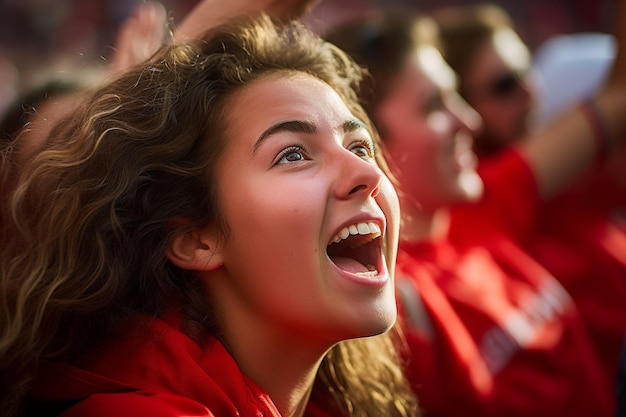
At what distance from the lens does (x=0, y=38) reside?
8.70 meters

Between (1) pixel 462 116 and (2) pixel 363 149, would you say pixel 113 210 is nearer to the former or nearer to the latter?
(2) pixel 363 149

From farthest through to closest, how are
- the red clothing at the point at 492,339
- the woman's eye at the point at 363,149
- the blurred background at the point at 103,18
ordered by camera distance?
the blurred background at the point at 103,18 < the red clothing at the point at 492,339 < the woman's eye at the point at 363,149

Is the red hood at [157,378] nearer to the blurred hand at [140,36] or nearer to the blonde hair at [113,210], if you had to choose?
the blonde hair at [113,210]

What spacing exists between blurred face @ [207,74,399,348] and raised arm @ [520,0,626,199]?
1571 millimetres

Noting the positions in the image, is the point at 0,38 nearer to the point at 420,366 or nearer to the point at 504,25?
the point at 504,25

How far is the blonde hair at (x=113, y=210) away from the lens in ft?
5.30

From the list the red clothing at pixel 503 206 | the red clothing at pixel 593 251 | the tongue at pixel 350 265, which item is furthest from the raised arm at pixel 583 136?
the tongue at pixel 350 265

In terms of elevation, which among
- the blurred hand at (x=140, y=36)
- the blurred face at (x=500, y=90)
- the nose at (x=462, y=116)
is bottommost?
the blurred face at (x=500, y=90)

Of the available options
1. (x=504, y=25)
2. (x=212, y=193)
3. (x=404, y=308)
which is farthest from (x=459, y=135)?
(x=212, y=193)

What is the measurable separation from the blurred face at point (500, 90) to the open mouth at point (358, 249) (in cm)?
196

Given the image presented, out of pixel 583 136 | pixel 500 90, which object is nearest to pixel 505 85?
pixel 500 90

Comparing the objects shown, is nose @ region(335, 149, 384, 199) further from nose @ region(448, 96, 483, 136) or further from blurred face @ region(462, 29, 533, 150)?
blurred face @ region(462, 29, 533, 150)

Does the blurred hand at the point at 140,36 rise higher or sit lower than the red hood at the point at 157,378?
higher

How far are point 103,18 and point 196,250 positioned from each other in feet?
28.5
